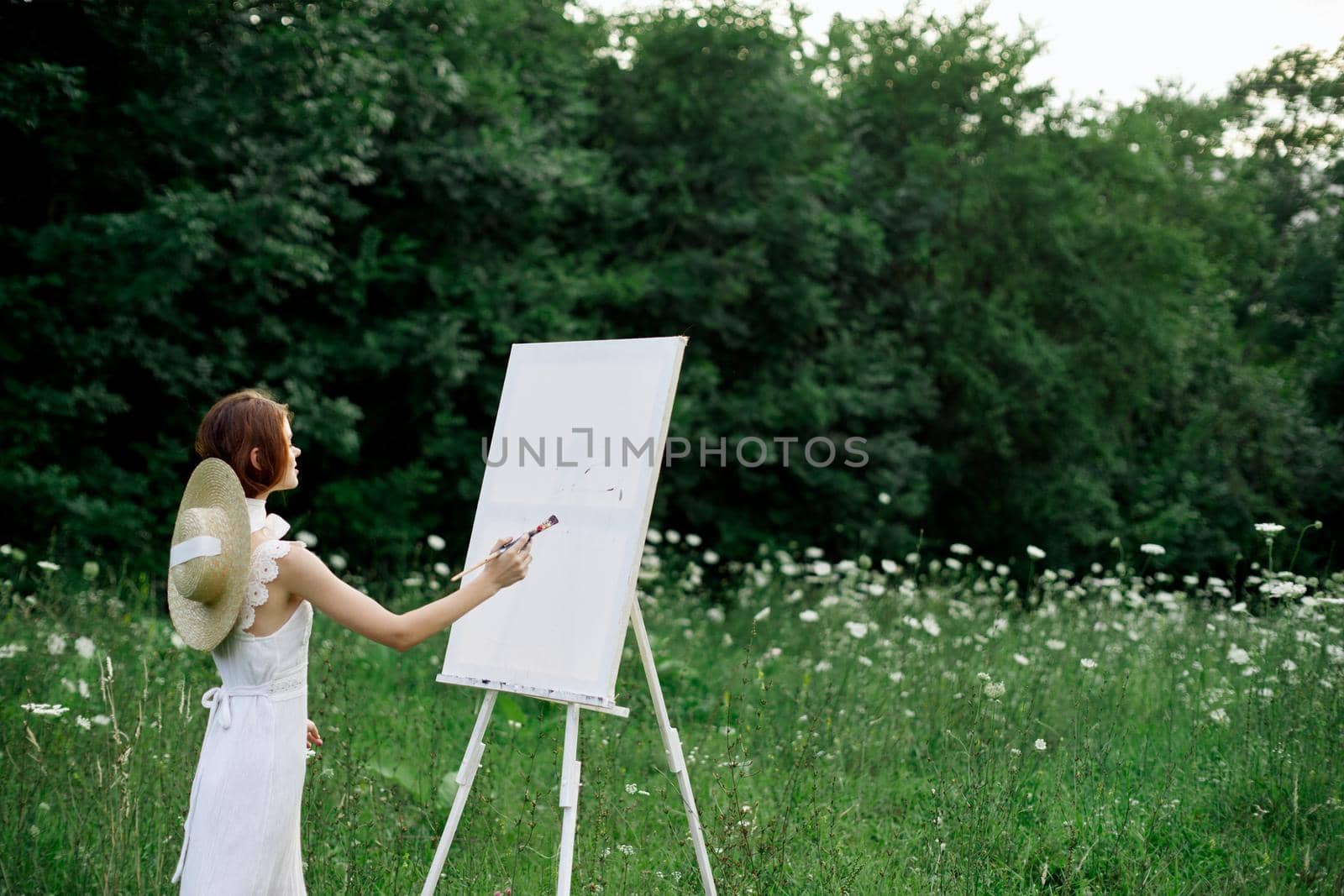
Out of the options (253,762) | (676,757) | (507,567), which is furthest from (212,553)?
(676,757)

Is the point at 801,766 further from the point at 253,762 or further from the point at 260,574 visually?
the point at 260,574

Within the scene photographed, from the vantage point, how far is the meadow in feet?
10.3

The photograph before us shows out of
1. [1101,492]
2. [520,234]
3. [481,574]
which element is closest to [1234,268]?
[1101,492]

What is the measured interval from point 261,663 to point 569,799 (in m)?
0.83

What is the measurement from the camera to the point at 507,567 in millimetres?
2334

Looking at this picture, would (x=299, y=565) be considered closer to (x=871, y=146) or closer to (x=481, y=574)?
(x=481, y=574)

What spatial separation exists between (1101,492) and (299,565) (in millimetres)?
12610

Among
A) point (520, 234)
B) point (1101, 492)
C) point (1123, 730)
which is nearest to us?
point (1123, 730)

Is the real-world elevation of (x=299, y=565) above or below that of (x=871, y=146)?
below

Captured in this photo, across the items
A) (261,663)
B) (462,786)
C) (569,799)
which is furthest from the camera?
(462,786)

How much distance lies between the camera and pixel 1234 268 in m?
17.6

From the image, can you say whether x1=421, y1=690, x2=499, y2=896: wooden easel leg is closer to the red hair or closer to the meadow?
the meadow

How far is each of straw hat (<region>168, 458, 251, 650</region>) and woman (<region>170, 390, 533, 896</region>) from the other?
0.5 inches

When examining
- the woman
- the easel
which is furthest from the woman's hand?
the easel
